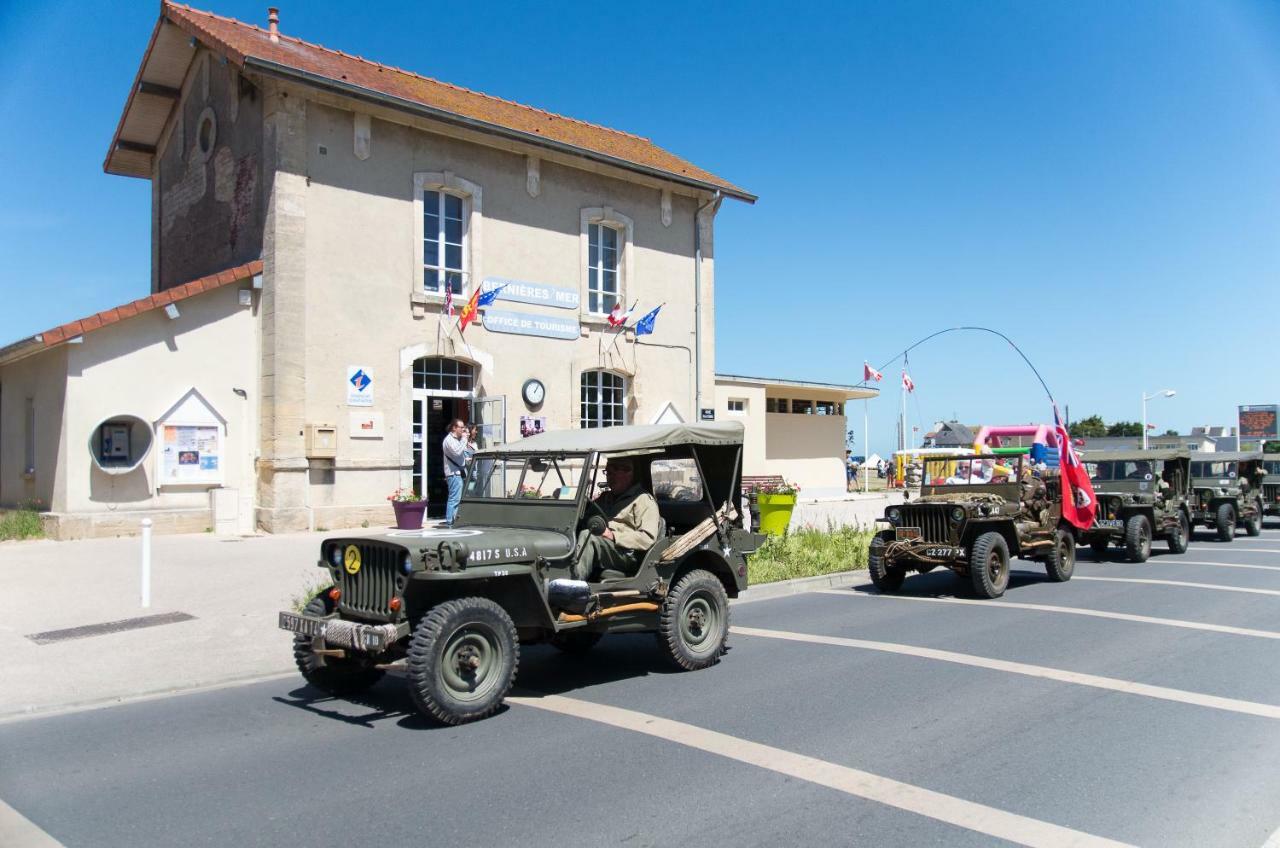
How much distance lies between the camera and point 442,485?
17469 millimetres

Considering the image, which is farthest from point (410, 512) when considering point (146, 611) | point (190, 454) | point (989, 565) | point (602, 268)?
point (989, 565)

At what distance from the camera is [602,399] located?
65.4 ft

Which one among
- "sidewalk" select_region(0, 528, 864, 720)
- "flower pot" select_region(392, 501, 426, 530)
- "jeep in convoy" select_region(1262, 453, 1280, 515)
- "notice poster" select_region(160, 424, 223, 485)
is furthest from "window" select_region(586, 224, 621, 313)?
"jeep in convoy" select_region(1262, 453, 1280, 515)

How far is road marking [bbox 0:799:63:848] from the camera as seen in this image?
3.95 m

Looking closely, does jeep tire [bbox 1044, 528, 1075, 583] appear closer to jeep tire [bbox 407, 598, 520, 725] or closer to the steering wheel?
the steering wheel

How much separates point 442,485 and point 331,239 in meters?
4.90

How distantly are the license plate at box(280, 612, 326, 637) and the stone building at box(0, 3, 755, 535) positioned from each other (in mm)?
9273

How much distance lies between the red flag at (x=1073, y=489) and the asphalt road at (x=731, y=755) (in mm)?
4771

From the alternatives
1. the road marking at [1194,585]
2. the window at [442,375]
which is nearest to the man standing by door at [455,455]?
the window at [442,375]

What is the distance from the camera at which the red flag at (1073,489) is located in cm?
Answer: 1271

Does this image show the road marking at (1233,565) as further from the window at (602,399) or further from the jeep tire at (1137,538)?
the window at (602,399)

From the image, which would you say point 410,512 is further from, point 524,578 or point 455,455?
point 524,578

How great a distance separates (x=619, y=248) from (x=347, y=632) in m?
15.6

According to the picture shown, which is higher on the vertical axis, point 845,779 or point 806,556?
point 806,556
